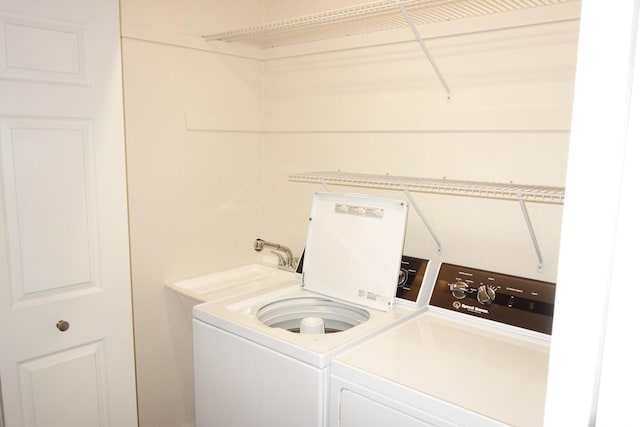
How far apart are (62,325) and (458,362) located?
1610 mm

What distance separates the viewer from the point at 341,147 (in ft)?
8.63

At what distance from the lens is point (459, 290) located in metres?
2.00

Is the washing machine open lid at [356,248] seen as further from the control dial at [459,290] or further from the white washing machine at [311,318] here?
the control dial at [459,290]

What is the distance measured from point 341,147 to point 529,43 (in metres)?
1.07

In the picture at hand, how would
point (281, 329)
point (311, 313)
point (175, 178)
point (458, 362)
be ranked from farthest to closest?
point (175, 178), point (311, 313), point (281, 329), point (458, 362)

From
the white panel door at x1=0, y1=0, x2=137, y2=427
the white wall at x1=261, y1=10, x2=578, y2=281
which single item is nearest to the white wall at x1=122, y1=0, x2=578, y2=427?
the white wall at x1=261, y1=10, x2=578, y2=281

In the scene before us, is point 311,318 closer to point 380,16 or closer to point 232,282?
point 232,282

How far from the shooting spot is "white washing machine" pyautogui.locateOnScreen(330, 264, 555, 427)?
1.35 metres

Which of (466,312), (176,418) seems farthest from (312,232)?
(176,418)

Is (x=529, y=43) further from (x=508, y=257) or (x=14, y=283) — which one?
(x=14, y=283)

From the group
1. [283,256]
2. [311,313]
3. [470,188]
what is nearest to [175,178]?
[283,256]

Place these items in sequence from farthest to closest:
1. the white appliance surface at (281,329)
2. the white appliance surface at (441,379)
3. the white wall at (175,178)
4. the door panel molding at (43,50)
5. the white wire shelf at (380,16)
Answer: the white wall at (175,178), the white wire shelf at (380,16), the door panel molding at (43,50), the white appliance surface at (281,329), the white appliance surface at (441,379)

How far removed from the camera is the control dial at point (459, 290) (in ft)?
6.54

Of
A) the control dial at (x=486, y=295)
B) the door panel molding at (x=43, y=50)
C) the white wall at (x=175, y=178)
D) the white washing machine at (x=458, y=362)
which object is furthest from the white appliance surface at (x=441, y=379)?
the door panel molding at (x=43, y=50)
